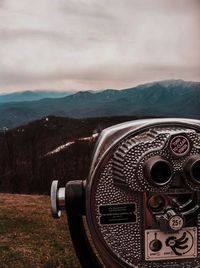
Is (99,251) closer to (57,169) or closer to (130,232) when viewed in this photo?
(130,232)

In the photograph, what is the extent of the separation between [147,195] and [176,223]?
143 millimetres

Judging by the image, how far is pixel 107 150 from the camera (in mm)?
2049

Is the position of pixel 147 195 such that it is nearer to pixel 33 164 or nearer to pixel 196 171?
pixel 196 171

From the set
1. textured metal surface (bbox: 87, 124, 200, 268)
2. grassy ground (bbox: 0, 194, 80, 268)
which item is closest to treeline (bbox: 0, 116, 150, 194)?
grassy ground (bbox: 0, 194, 80, 268)

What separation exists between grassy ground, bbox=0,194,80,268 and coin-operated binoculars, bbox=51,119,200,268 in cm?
577

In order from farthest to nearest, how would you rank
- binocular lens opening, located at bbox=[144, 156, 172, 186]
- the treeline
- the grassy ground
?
the treeline
the grassy ground
binocular lens opening, located at bbox=[144, 156, 172, 186]

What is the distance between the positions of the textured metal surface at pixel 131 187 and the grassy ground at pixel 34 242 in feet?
18.9

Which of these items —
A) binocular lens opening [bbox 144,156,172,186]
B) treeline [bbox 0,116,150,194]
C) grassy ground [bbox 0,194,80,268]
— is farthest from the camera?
treeline [bbox 0,116,150,194]

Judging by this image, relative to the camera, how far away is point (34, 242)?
9523 millimetres

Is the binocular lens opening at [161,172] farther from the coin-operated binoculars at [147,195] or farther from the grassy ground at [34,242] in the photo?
the grassy ground at [34,242]

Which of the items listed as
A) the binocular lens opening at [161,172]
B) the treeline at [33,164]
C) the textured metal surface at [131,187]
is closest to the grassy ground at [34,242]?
the textured metal surface at [131,187]

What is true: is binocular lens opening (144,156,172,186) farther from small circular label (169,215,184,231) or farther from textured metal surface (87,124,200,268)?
small circular label (169,215,184,231)

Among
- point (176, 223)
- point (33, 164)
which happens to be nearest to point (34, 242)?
point (176, 223)

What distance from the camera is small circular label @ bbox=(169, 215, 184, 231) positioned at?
6.65ft
